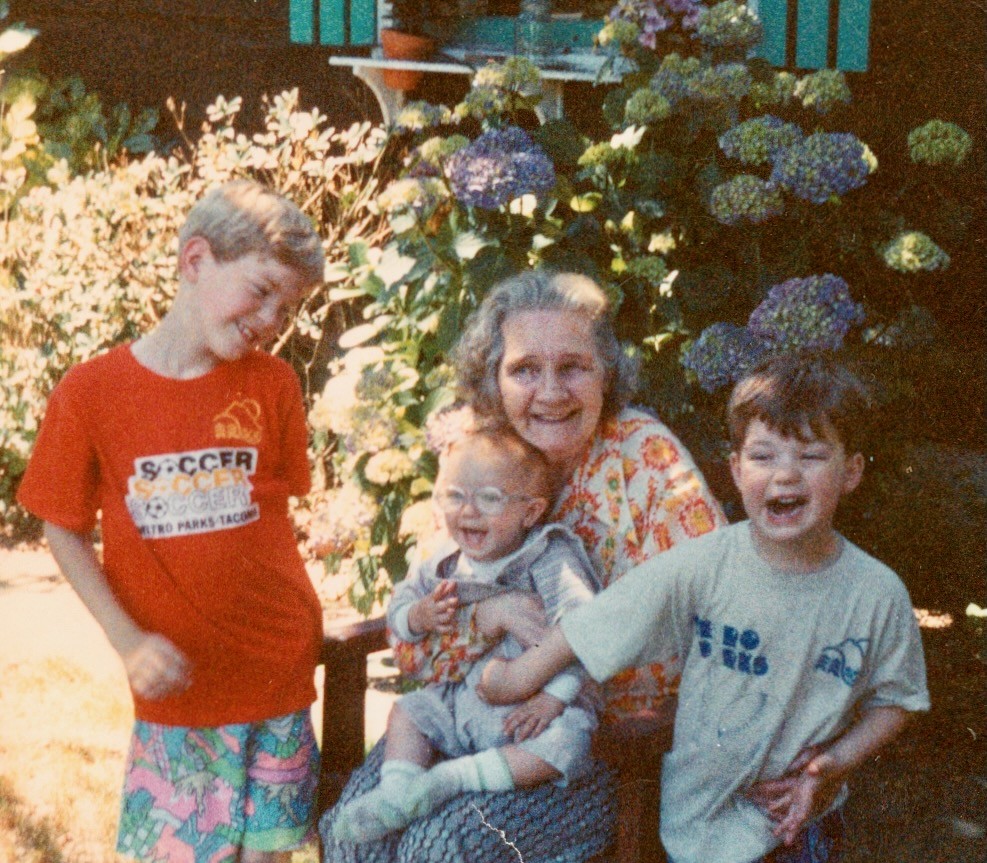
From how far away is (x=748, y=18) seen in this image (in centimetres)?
314

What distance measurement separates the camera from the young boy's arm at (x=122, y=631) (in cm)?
189

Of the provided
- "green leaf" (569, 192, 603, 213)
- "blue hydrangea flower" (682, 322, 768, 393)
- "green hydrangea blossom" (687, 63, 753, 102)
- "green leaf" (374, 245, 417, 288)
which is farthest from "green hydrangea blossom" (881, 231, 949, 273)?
"green leaf" (374, 245, 417, 288)

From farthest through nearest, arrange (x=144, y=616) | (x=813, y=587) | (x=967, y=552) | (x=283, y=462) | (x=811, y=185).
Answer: (x=967, y=552) → (x=811, y=185) → (x=283, y=462) → (x=144, y=616) → (x=813, y=587)

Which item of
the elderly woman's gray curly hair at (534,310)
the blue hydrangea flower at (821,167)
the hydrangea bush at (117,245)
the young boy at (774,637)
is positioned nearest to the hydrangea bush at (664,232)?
the blue hydrangea flower at (821,167)

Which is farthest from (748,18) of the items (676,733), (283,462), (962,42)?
(676,733)

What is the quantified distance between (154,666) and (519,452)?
658 mm

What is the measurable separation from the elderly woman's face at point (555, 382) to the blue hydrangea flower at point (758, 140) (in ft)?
3.09

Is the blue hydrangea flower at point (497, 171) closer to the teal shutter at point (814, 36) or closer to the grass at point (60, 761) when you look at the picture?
the teal shutter at point (814, 36)

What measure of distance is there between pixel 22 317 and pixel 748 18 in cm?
286

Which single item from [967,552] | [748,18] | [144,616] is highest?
[748,18]

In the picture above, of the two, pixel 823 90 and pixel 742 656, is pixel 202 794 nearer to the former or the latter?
pixel 742 656

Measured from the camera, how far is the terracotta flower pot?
4.36 meters

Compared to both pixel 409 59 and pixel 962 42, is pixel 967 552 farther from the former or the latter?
pixel 409 59

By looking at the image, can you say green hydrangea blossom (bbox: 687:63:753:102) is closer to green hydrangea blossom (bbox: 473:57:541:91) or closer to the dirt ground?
green hydrangea blossom (bbox: 473:57:541:91)
